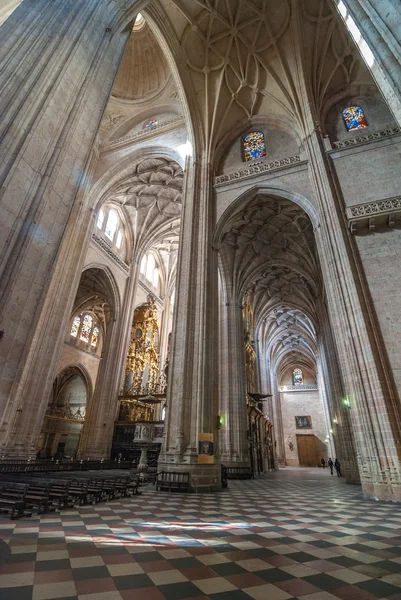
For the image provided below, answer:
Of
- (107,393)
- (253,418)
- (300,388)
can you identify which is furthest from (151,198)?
(300,388)

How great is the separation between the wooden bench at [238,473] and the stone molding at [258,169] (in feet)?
47.2

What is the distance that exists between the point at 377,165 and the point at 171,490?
1350 centimetres

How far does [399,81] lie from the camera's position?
6.19 metres

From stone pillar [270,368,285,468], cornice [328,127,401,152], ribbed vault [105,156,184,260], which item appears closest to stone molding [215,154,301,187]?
cornice [328,127,401,152]

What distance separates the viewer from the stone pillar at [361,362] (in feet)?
25.0

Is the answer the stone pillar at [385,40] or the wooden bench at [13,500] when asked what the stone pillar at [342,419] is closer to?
the stone pillar at [385,40]

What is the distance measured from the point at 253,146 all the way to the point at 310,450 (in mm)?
34281

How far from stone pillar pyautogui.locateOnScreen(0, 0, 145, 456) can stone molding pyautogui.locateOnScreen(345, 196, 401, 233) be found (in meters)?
8.60

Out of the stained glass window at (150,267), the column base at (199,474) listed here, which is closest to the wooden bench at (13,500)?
the column base at (199,474)

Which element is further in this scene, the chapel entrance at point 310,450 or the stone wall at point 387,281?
the chapel entrance at point 310,450

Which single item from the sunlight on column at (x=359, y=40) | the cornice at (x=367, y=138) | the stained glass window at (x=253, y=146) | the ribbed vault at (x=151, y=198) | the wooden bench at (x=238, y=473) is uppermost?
the ribbed vault at (x=151, y=198)

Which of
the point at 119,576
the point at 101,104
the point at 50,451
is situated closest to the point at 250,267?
the point at 101,104

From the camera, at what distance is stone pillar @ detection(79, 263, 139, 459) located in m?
18.5

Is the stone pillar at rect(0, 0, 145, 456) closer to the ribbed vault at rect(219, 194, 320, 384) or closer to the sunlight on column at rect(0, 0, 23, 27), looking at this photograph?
the sunlight on column at rect(0, 0, 23, 27)
